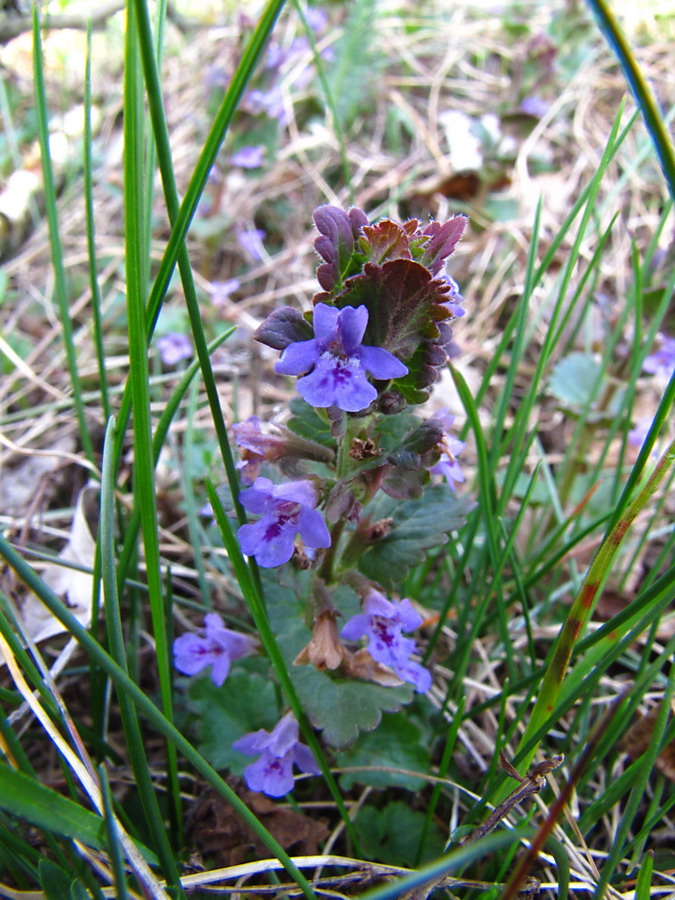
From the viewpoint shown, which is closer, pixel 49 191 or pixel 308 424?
pixel 308 424

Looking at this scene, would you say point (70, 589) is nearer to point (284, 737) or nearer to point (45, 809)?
point (284, 737)

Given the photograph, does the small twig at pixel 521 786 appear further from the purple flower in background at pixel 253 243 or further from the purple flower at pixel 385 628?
the purple flower in background at pixel 253 243

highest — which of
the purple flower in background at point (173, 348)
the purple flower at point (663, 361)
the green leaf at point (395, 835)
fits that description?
the purple flower at point (663, 361)

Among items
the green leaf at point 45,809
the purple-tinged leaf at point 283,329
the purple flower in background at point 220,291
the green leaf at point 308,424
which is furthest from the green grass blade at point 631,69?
the purple flower in background at point 220,291

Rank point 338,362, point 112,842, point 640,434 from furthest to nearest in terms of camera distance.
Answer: point 640,434 → point 338,362 → point 112,842

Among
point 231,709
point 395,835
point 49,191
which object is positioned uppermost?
point 49,191

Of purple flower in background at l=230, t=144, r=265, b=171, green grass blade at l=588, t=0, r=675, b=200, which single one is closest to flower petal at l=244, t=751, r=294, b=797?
green grass blade at l=588, t=0, r=675, b=200

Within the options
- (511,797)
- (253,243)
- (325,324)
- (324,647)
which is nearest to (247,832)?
(324,647)
